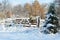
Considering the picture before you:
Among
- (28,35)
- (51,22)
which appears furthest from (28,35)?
(51,22)

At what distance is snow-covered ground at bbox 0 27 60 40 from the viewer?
351cm

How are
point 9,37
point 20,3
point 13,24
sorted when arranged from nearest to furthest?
point 9,37, point 20,3, point 13,24

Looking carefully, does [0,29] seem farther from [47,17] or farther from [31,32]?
[47,17]

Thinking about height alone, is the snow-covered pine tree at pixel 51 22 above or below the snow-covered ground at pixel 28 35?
above

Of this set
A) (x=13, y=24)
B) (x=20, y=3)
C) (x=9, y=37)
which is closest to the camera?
(x=9, y=37)

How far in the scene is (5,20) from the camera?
3973mm

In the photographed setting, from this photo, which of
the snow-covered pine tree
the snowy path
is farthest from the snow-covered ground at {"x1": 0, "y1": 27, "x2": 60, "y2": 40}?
the snow-covered pine tree

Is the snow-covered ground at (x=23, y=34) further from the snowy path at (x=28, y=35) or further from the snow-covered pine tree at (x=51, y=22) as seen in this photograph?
the snow-covered pine tree at (x=51, y=22)

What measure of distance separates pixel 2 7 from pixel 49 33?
4.50 ft

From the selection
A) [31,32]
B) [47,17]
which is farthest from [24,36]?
[47,17]

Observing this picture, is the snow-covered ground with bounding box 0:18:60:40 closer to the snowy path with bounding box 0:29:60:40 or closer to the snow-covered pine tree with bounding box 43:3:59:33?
the snowy path with bounding box 0:29:60:40

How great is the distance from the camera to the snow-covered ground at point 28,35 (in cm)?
351

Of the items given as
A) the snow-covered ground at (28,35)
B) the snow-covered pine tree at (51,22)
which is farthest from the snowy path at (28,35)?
the snow-covered pine tree at (51,22)

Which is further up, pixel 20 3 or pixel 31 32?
pixel 20 3
